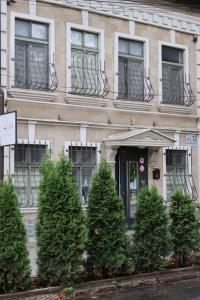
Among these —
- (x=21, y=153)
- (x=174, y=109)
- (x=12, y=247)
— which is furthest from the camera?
(x=174, y=109)

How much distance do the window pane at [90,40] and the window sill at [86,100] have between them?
1540 millimetres

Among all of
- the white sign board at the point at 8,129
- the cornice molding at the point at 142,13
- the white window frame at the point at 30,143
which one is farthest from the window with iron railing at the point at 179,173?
the white sign board at the point at 8,129

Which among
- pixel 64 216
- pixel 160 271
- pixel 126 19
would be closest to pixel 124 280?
pixel 160 271

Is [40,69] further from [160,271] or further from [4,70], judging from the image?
[160,271]

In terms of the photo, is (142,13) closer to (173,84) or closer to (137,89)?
(137,89)

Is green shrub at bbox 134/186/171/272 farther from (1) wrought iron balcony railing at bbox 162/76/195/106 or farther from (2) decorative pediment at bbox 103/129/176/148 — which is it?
(1) wrought iron balcony railing at bbox 162/76/195/106

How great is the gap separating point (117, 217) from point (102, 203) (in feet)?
1.14

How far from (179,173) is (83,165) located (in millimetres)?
3611

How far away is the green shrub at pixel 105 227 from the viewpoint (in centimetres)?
849

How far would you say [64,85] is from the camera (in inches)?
537

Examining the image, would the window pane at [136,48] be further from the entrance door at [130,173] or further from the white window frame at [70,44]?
the entrance door at [130,173]

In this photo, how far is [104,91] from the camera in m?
14.4

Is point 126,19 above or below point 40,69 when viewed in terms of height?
above

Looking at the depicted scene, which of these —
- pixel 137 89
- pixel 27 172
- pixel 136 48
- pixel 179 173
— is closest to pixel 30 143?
pixel 27 172
